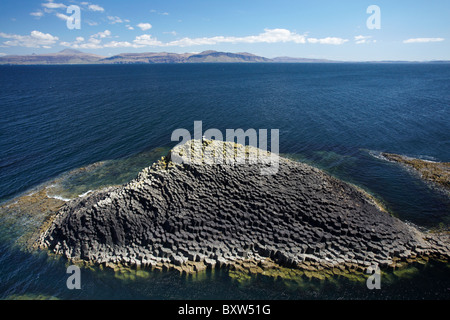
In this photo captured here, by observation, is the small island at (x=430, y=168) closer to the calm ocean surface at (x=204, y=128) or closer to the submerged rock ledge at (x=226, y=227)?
the calm ocean surface at (x=204, y=128)

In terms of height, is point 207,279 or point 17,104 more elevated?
point 17,104

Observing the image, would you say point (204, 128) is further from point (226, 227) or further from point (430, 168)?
point (430, 168)

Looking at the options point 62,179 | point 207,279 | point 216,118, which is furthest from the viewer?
point 216,118

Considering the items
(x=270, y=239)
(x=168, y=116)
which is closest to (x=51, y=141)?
(x=168, y=116)

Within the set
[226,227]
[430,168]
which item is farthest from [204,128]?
[430,168]
